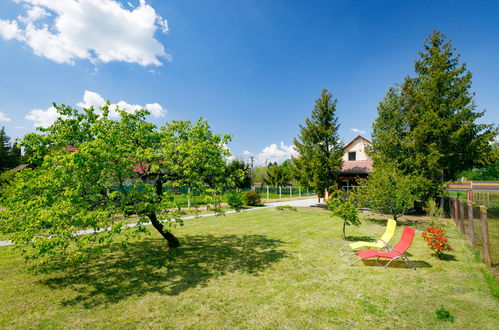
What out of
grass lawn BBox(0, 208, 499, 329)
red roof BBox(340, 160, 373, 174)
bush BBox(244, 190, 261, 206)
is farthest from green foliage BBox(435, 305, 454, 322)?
bush BBox(244, 190, 261, 206)

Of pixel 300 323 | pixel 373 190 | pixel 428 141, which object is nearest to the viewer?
pixel 300 323

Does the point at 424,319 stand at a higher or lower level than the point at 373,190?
lower

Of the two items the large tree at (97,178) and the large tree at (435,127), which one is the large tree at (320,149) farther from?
the large tree at (97,178)

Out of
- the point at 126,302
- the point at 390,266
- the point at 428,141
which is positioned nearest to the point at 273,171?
the point at 428,141

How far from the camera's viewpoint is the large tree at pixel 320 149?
21.9 m

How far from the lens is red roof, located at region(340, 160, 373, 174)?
23930mm

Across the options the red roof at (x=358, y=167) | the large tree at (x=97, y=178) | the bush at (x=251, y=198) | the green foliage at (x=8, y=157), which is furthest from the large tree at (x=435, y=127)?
the green foliage at (x=8, y=157)

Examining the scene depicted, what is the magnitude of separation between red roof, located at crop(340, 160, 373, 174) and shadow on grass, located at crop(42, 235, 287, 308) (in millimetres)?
16744

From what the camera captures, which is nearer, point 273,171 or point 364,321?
point 364,321

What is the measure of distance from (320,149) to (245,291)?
1899 centimetres

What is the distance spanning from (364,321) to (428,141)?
18.4 meters

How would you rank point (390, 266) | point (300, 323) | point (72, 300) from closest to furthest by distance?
point (300, 323), point (72, 300), point (390, 266)

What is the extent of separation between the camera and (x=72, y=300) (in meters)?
5.47

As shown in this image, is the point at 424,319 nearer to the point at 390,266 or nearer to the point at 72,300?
the point at 390,266
